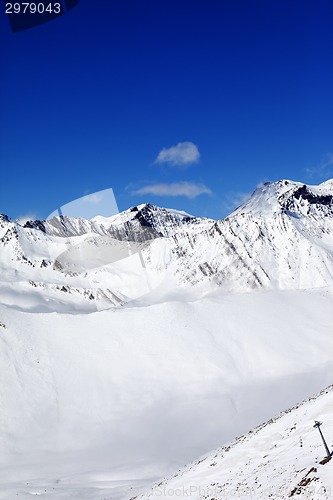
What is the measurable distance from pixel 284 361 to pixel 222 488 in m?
39.1

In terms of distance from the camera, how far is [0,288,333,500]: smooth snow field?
125 ft

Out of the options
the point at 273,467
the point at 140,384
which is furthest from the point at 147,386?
the point at 273,467

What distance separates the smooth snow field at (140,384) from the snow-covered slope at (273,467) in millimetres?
6380

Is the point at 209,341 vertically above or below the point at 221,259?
below

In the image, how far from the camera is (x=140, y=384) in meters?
54.1

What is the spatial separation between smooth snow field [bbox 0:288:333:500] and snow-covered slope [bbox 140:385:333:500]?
20.9ft

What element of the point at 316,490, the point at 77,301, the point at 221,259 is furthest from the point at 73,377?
the point at 221,259

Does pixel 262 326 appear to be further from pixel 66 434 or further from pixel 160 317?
pixel 66 434

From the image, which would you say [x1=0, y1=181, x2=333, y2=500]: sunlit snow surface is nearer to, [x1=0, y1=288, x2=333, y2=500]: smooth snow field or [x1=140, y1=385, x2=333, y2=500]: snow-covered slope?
[x1=0, y1=288, x2=333, y2=500]: smooth snow field

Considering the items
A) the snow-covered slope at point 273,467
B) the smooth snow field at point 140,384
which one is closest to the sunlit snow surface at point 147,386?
the smooth snow field at point 140,384

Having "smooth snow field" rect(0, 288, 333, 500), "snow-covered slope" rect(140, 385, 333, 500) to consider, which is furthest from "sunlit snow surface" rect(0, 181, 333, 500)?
"snow-covered slope" rect(140, 385, 333, 500)

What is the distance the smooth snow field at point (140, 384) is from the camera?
38.2 meters

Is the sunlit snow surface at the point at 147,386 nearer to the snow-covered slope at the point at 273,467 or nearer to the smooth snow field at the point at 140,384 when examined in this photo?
the smooth snow field at the point at 140,384

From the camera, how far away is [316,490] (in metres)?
15.8
